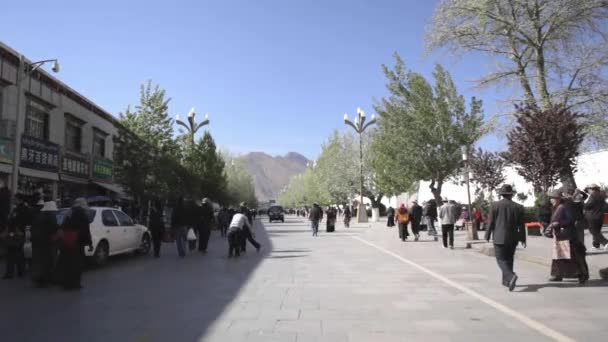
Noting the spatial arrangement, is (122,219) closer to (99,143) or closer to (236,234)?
(236,234)

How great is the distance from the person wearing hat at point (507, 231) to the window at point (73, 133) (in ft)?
84.4

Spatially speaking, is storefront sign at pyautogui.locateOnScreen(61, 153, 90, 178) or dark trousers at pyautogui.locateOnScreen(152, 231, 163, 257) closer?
dark trousers at pyautogui.locateOnScreen(152, 231, 163, 257)

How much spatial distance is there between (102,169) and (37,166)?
934 centimetres

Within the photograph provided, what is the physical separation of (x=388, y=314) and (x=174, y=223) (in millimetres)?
9925

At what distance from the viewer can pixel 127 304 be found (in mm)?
7645

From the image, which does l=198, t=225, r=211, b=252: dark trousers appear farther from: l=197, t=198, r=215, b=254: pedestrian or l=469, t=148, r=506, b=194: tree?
l=469, t=148, r=506, b=194: tree

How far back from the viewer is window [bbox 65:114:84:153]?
95.7 ft

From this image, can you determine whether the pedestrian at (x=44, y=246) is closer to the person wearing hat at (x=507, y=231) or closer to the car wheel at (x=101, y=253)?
the car wheel at (x=101, y=253)

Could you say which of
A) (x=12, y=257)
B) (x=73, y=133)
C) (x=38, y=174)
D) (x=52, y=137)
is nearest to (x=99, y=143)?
(x=73, y=133)

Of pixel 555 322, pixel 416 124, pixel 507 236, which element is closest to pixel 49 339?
pixel 555 322

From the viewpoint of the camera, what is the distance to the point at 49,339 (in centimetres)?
559

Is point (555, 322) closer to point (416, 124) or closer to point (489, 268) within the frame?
point (489, 268)

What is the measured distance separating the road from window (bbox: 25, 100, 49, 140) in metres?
15.5

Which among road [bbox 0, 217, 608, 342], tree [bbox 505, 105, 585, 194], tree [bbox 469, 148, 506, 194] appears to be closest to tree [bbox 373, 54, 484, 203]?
tree [bbox 469, 148, 506, 194]
